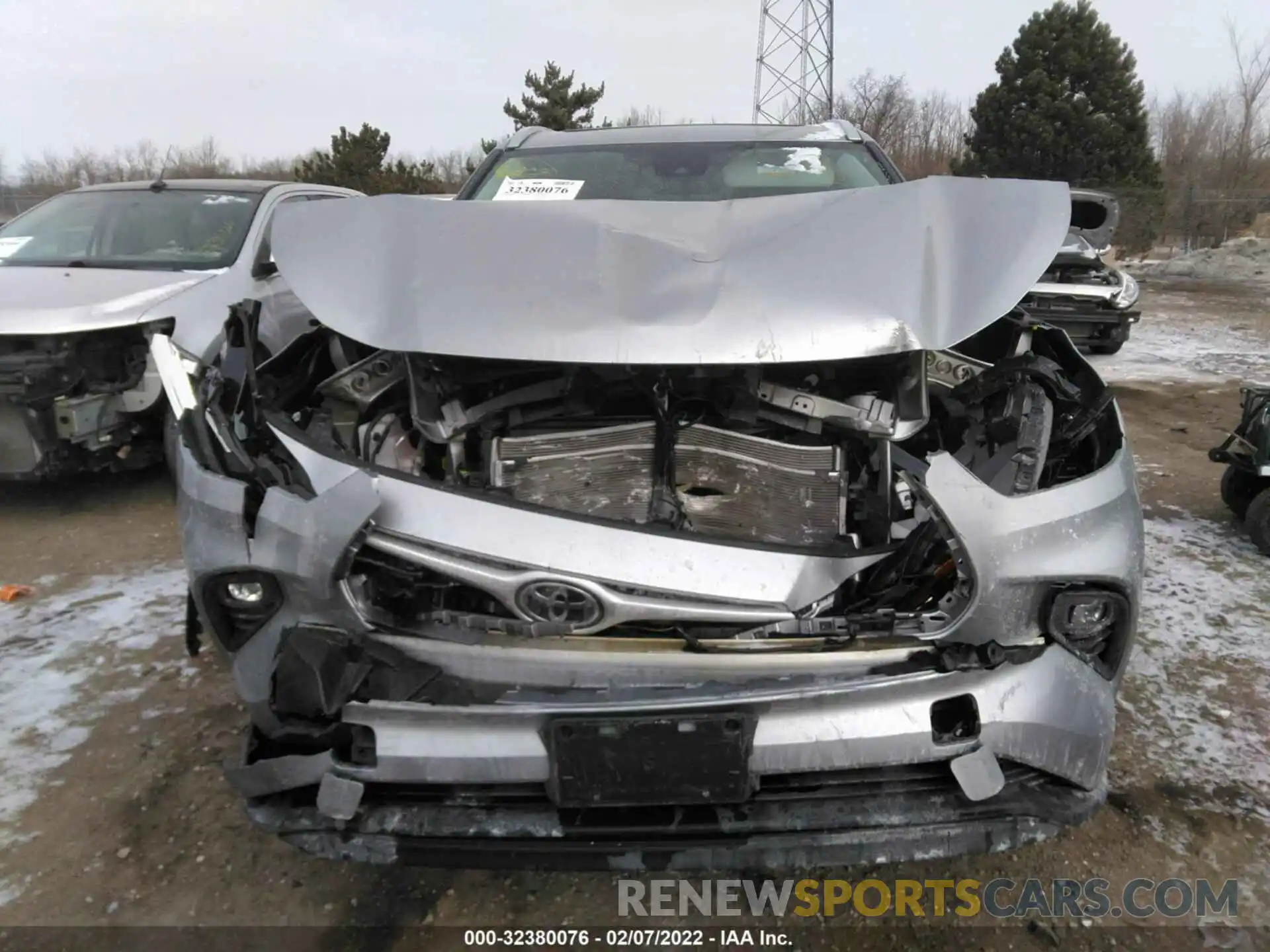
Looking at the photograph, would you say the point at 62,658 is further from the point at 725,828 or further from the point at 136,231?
the point at 136,231

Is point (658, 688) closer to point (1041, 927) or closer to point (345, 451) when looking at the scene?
point (345, 451)

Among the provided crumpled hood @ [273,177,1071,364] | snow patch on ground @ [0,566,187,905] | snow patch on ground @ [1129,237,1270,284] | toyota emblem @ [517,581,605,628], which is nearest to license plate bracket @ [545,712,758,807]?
toyota emblem @ [517,581,605,628]

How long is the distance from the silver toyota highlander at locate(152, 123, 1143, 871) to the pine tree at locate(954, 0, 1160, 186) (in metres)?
22.9

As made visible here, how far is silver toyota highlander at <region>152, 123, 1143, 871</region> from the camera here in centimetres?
171

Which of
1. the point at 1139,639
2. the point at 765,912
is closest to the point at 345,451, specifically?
the point at 765,912

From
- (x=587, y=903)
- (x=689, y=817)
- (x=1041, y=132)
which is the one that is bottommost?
(x=587, y=903)

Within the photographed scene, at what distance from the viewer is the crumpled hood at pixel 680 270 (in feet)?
6.37

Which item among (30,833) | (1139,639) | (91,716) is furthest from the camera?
(1139,639)

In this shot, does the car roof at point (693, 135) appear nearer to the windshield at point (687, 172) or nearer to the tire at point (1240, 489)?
the windshield at point (687, 172)

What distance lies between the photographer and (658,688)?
1.75m

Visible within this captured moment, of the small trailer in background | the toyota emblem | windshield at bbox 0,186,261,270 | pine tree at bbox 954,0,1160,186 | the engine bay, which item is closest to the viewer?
the toyota emblem

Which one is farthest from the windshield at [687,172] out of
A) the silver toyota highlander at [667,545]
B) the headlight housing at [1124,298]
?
the headlight housing at [1124,298]

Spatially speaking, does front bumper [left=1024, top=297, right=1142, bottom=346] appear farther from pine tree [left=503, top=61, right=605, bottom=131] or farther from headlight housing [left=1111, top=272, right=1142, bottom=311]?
pine tree [left=503, top=61, right=605, bottom=131]

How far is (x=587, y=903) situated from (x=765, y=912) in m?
0.43
